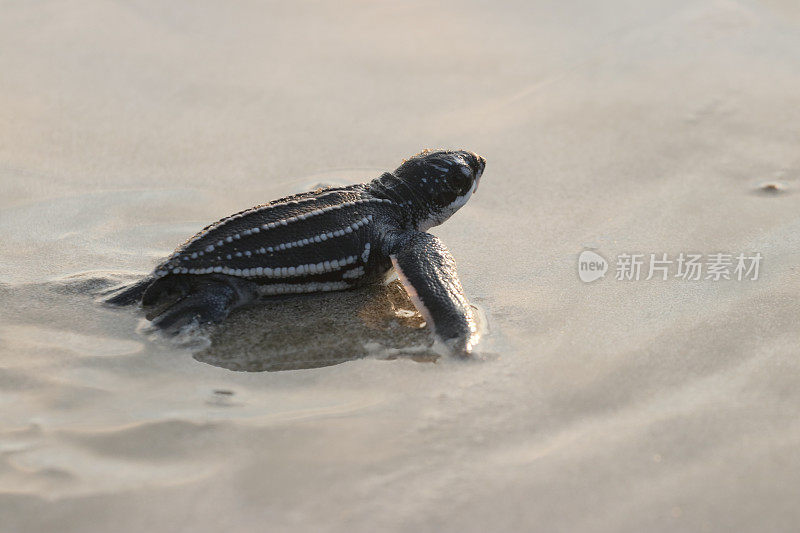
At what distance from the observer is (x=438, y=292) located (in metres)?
4.08

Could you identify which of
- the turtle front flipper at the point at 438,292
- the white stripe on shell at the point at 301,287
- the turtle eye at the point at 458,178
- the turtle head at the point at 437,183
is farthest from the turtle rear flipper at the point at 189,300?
the turtle eye at the point at 458,178

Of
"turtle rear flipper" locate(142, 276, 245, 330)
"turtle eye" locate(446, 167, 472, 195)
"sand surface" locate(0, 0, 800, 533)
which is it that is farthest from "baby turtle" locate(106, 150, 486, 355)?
"turtle eye" locate(446, 167, 472, 195)

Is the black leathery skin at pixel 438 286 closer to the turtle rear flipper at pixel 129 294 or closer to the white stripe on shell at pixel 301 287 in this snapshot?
the white stripe on shell at pixel 301 287

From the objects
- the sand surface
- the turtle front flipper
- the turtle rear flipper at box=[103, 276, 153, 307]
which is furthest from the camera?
the turtle rear flipper at box=[103, 276, 153, 307]

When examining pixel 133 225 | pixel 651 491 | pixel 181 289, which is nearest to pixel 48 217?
pixel 133 225

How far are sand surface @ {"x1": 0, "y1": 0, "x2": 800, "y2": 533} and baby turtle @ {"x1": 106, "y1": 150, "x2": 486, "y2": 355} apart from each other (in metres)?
0.14

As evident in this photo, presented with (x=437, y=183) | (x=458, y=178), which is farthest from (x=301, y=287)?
(x=458, y=178)

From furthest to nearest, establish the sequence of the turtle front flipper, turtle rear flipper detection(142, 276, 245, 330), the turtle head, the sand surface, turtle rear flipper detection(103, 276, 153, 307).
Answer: the turtle head < turtle rear flipper detection(103, 276, 153, 307) < turtle rear flipper detection(142, 276, 245, 330) < the turtle front flipper < the sand surface

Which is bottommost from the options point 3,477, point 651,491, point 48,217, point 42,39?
point 651,491

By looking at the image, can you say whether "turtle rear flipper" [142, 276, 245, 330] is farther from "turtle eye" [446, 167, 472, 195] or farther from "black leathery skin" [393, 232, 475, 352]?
"turtle eye" [446, 167, 472, 195]

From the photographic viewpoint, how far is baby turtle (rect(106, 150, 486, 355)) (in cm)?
405

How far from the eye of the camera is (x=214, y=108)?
6.43 metres

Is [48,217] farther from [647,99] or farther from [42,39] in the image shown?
[647,99]

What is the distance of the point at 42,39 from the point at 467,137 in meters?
3.67
